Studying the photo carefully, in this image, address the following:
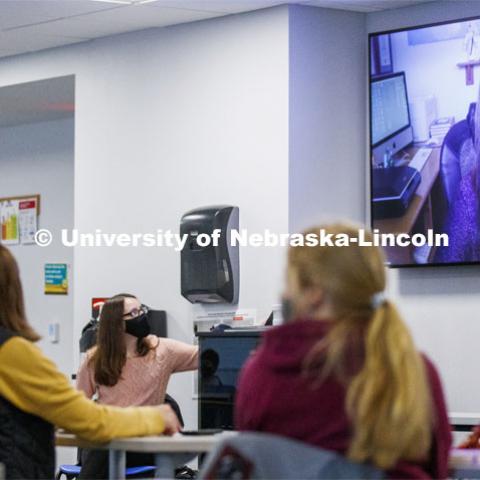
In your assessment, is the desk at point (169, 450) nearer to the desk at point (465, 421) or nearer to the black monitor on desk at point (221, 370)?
the black monitor on desk at point (221, 370)

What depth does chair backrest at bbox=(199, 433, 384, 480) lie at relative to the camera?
256cm

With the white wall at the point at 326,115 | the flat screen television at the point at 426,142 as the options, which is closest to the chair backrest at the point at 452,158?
the flat screen television at the point at 426,142

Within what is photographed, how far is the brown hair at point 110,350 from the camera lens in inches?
211

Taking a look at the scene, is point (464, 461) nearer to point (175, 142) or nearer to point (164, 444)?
point (164, 444)

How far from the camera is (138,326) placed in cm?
543

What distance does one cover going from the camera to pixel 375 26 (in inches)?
264

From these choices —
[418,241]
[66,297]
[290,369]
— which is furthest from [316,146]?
[290,369]

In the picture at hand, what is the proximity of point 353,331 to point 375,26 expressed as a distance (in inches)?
173

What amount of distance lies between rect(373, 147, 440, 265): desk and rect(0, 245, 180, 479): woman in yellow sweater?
3064mm

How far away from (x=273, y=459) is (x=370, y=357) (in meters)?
0.29

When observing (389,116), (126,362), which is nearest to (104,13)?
(389,116)

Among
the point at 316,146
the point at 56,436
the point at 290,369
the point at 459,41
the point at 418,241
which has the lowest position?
the point at 56,436

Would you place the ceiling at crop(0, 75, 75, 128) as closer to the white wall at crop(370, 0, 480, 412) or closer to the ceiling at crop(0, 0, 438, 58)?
the ceiling at crop(0, 0, 438, 58)

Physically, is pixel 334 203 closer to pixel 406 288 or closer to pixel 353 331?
pixel 406 288
